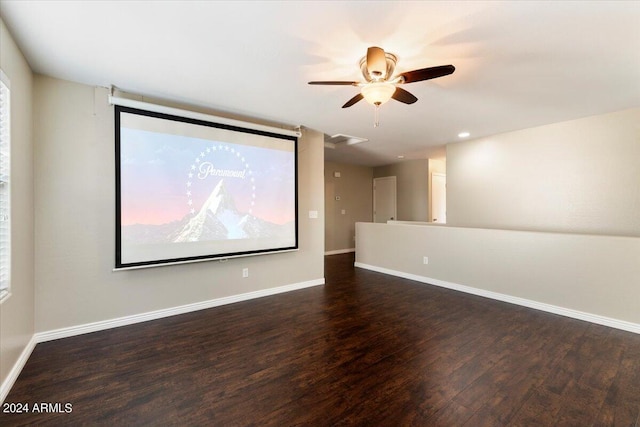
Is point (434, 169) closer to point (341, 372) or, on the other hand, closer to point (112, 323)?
point (341, 372)

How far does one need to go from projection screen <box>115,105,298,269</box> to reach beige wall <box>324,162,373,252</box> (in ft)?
10.8

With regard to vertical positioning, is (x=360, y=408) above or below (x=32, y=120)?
below

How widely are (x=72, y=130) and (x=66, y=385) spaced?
7.56 feet

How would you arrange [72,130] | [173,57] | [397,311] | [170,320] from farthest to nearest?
[397,311], [170,320], [72,130], [173,57]

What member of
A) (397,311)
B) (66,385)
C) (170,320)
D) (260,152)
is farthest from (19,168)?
(397,311)

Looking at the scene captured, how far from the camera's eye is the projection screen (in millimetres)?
2910

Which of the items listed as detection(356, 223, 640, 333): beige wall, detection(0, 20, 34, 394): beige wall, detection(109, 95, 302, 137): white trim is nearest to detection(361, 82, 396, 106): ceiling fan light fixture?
detection(109, 95, 302, 137): white trim

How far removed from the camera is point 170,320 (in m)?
3.10

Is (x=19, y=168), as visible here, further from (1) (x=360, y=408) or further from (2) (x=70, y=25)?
(1) (x=360, y=408)

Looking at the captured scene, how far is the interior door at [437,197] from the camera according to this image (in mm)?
6973

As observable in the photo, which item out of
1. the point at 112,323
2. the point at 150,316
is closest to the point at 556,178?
the point at 150,316

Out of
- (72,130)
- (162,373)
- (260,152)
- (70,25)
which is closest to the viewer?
(70,25)

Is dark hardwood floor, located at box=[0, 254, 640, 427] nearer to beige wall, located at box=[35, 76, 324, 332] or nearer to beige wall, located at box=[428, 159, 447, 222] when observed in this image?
beige wall, located at box=[35, 76, 324, 332]

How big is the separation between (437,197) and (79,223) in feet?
23.2
